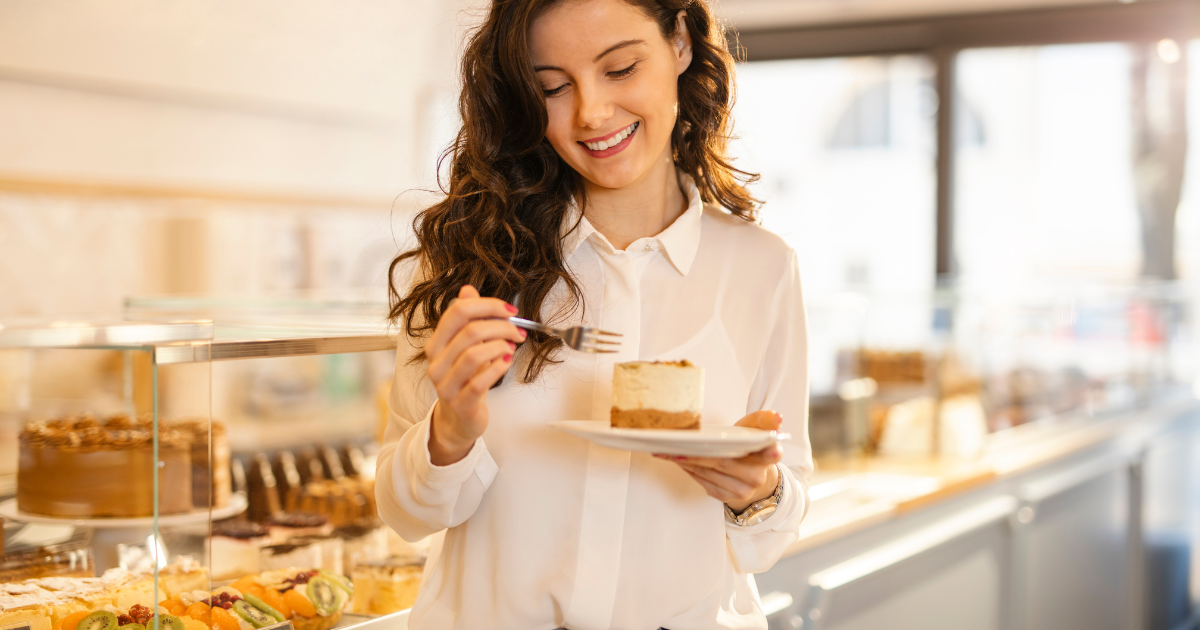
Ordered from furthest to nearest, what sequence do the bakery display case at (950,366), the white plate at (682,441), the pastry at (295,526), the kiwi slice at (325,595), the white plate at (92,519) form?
the bakery display case at (950,366) → the pastry at (295,526) → the kiwi slice at (325,595) → the white plate at (92,519) → the white plate at (682,441)

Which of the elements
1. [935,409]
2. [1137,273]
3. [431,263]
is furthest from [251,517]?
[1137,273]

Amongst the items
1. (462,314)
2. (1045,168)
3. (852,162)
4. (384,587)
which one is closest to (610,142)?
(462,314)

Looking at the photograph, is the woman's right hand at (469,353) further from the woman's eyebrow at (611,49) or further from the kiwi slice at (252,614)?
the kiwi slice at (252,614)

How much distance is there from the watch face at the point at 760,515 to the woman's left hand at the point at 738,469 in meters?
0.07

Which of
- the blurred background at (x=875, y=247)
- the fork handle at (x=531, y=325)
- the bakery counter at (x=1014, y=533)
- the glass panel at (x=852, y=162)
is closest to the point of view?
the fork handle at (x=531, y=325)

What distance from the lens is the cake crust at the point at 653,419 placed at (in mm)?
1220

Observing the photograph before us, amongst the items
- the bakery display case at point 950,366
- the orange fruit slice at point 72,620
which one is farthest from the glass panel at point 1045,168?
the orange fruit slice at point 72,620

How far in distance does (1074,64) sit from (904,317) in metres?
2.20

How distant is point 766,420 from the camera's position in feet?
3.92

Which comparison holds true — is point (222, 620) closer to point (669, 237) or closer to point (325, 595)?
point (325, 595)

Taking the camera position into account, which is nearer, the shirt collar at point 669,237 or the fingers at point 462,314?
the fingers at point 462,314

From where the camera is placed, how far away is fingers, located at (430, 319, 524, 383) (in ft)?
3.45

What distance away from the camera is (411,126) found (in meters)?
4.49

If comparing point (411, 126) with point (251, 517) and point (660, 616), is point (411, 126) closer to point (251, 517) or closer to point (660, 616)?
point (251, 517)
